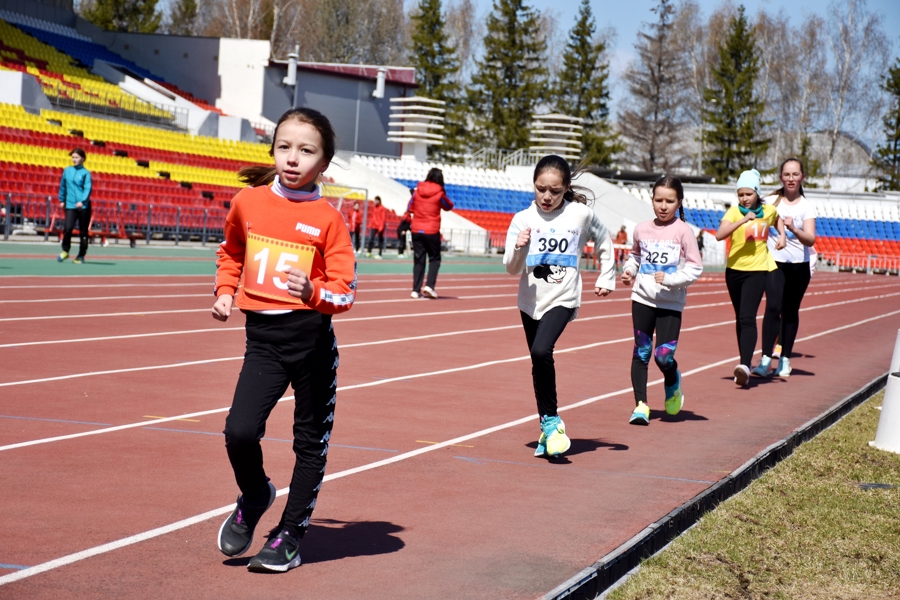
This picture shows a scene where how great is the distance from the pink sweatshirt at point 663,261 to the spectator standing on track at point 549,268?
4.70ft

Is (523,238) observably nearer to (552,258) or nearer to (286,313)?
(552,258)

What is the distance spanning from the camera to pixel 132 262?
23.3 metres

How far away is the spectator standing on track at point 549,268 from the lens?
23.0 feet

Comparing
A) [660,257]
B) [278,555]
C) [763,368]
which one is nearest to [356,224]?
[763,368]

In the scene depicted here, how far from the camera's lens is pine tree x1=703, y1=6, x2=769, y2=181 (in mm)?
A: 77625

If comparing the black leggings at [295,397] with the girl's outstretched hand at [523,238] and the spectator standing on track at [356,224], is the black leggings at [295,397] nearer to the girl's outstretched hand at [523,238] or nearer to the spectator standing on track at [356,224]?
the girl's outstretched hand at [523,238]

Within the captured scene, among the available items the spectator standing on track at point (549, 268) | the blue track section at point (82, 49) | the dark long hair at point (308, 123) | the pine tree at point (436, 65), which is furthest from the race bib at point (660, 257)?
the pine tree at point (436, 65)

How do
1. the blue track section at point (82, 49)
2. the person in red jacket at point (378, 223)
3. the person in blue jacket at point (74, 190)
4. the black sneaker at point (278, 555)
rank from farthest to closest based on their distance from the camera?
the blue track section at point (82, 49) < the person in red jacket at point (378, 223) < the person in blue jacket at point (74, 190) < the black sneaker at point (278, 555)

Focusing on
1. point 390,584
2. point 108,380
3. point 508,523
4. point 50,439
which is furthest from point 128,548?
point 108,380

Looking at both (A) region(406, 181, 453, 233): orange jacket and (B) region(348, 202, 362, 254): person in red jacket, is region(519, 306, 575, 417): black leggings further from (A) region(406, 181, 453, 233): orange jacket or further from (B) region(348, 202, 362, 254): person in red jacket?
(B) region(348, 202, 362, 254): person in red jacket

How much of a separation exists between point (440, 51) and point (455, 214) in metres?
36.3

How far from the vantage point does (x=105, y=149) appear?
119ft

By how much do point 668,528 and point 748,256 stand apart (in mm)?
6149

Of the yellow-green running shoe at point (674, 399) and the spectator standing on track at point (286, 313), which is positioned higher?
the spectator standing on track at point (286, 313)
